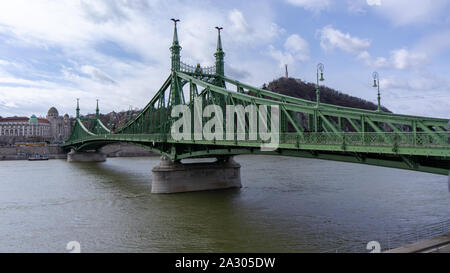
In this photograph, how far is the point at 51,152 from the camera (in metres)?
94.4

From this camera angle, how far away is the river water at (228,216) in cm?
1623

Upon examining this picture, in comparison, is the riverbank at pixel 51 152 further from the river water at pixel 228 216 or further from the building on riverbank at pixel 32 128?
the river water at pixel 228 216

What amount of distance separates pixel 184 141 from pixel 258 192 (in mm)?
8324

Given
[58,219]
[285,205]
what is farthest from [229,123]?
[58,219]

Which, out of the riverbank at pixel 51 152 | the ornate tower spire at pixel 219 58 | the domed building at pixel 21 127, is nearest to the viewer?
the ornate tower spire at pixel 219 58

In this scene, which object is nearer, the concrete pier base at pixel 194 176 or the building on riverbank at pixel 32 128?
the concrete pier base at pixel 194 176

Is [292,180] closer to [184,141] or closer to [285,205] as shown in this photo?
[285,205]
